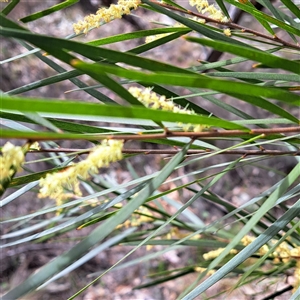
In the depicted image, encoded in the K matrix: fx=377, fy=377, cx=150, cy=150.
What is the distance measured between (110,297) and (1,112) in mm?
2030

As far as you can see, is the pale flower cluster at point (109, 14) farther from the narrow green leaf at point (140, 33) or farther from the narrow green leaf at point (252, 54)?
the narrow green leaf at point (252, 54)

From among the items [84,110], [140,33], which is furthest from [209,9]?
[84,110]

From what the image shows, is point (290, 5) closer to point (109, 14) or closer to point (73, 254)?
point (109, 14)

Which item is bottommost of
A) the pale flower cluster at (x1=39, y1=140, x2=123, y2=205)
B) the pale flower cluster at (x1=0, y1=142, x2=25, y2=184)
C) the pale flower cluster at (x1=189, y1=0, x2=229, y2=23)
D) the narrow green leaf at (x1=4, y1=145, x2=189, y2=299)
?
the narrow green leaf at (x1=4, y1=145, x2=189, y2=299)

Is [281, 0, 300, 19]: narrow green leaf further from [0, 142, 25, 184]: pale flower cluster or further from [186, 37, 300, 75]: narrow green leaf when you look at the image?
[0, 142, 25, 184]: pale flower cluster

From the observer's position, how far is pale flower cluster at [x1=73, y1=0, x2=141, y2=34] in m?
0.47

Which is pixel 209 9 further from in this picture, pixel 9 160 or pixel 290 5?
pixel 9 160

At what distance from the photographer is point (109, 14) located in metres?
0.49

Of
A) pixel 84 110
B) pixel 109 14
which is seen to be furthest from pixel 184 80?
pixel 109 14

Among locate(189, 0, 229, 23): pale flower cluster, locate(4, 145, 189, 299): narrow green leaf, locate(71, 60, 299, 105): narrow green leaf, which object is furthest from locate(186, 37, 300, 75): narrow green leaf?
locate(189, 0, 229, 23): pale flower cluster

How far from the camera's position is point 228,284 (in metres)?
1.94

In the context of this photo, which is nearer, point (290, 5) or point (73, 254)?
point (73, 254)

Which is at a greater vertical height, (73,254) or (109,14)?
(109,14)

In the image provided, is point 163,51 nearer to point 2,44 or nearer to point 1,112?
point 2,44
